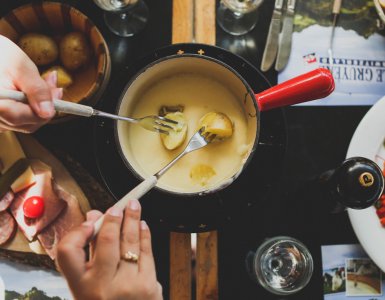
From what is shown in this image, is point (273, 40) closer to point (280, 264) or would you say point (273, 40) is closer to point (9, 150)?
point (280, 264)

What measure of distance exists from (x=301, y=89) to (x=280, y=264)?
0.40 metres

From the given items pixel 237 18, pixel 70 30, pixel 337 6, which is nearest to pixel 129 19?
pixel 70 30

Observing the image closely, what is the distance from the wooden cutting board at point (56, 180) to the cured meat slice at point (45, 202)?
2 cm

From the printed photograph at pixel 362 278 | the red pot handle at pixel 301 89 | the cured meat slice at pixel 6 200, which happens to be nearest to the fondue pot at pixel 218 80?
the red pot handle at pixel 301 89

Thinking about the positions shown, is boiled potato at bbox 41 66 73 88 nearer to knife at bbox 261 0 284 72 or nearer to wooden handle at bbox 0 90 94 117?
wooden handle at bbox 0 90 94 117

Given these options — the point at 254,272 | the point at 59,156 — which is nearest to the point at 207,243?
the point at 254,272

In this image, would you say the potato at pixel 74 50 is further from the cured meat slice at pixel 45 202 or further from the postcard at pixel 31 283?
the postcard at pixel 31 283

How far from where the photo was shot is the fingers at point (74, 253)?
1.94 feet

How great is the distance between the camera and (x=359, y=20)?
3.01ft

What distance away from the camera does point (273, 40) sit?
88 centimetres

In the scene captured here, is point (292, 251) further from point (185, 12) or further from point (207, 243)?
point (185, 12)

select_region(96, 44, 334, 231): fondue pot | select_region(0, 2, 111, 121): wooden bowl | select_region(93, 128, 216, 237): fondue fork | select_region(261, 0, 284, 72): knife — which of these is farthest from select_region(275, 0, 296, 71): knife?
select_region(0, 2, 111, 121): wooden bowl

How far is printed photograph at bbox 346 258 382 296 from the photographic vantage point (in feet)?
2.90

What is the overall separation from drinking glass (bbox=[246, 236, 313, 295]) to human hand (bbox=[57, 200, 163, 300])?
29cm
